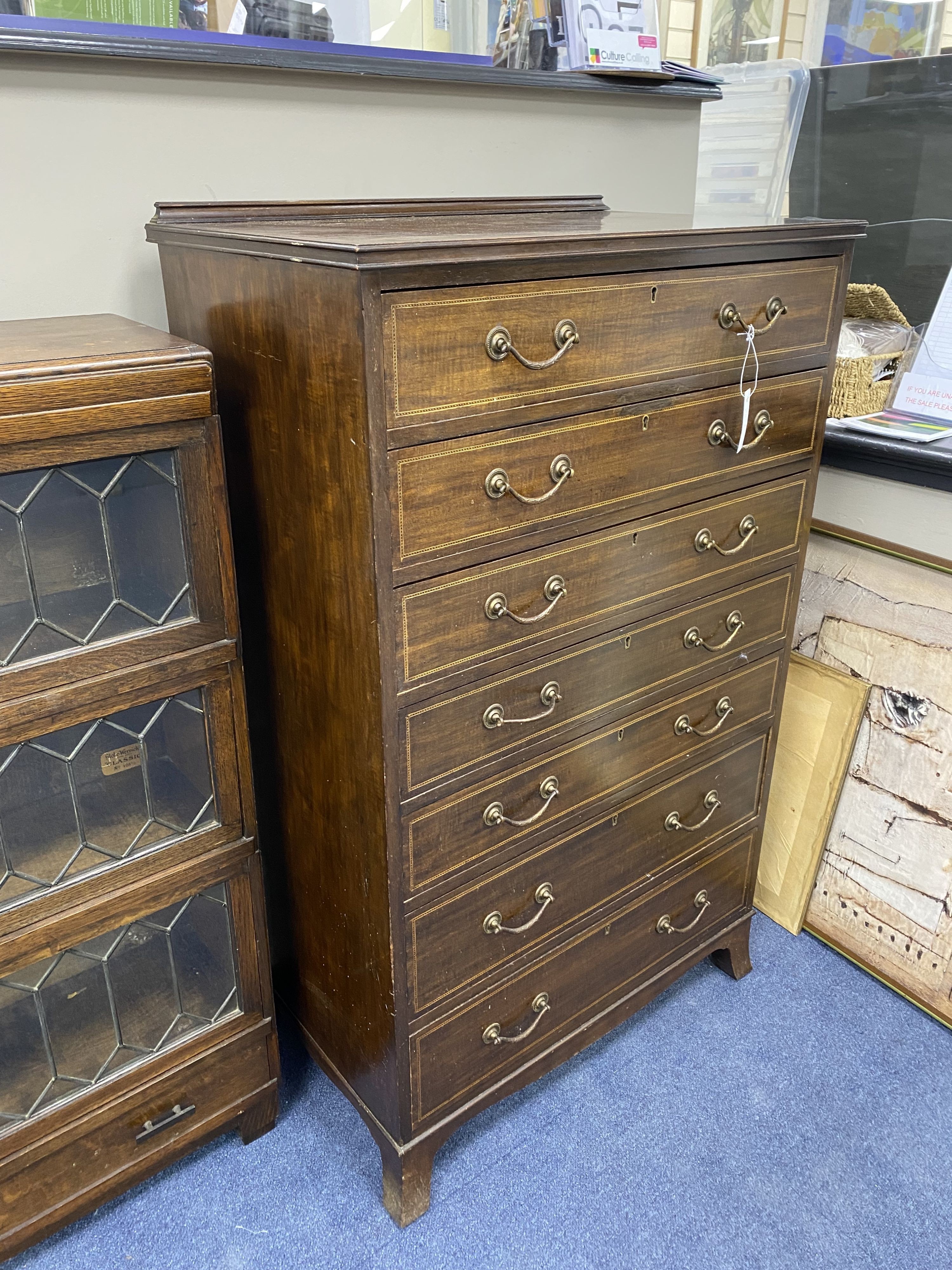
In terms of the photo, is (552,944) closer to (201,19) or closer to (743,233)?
(743,233)

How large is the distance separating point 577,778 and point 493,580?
37 centimetres

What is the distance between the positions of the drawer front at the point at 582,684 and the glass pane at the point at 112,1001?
0.41 meters

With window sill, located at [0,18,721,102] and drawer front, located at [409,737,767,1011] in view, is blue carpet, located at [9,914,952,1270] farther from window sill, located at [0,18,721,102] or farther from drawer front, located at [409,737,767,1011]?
window sill, located at [0,18,721,102]

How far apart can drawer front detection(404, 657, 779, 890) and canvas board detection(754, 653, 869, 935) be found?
22 centimetres

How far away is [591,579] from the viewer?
47.1 inches

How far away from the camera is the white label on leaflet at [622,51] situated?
153cm

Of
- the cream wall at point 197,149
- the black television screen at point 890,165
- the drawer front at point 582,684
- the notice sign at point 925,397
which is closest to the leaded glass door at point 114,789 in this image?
the drawer front at point 582,684

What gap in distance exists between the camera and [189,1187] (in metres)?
1.42

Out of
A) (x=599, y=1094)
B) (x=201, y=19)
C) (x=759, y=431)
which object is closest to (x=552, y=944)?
(x=599, y=1094)

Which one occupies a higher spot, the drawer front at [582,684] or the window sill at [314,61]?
the window sill at [314,61]

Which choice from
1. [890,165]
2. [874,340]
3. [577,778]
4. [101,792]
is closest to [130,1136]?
[101,792]

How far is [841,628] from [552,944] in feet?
2.71

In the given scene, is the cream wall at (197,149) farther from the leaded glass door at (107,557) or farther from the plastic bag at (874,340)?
the plastic bag at (874,340)

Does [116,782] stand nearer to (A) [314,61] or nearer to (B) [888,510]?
(A) [314,61]
